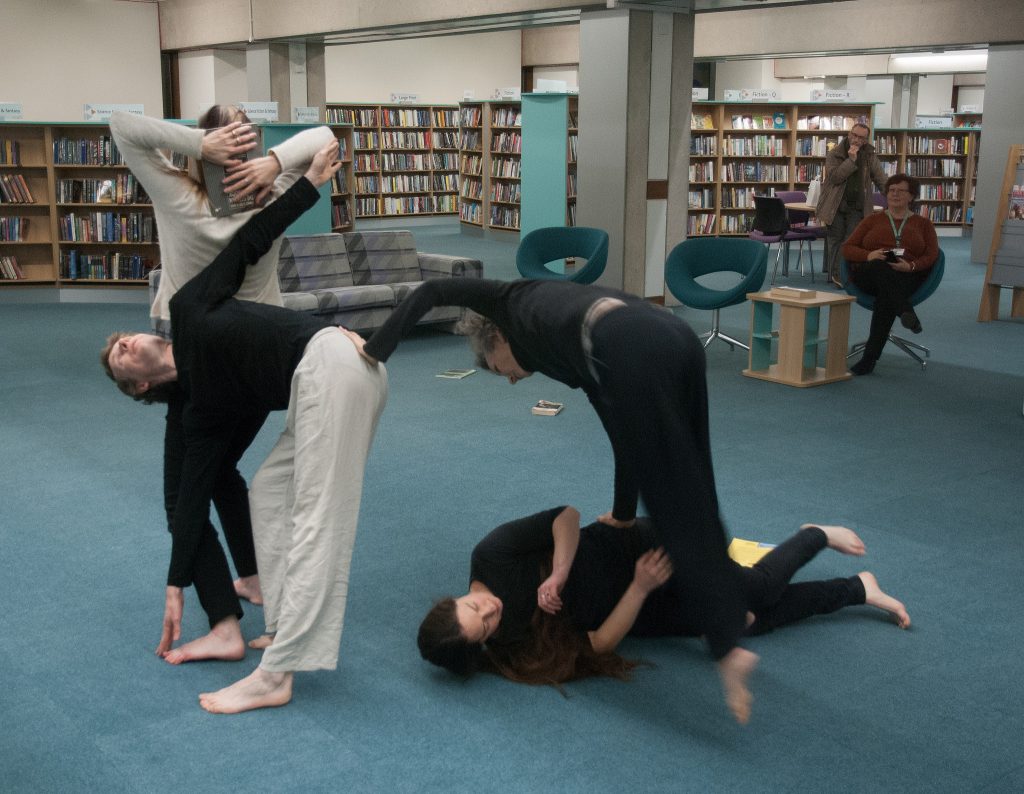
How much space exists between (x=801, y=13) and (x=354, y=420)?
14299mm

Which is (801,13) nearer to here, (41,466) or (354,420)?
(41,466)

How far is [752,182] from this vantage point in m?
15.2

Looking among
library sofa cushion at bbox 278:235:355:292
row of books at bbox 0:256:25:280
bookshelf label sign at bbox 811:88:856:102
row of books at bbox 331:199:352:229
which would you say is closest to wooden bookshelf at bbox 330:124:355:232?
row of books at bbox 331:199:352:229

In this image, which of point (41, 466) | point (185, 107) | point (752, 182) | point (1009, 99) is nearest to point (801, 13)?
point (752, 182)

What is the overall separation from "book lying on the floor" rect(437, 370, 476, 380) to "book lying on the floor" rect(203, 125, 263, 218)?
427cm

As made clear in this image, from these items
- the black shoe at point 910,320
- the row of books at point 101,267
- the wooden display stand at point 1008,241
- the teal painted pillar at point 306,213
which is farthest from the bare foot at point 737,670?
the row of books at point 101,267

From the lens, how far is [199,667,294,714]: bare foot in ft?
9.97

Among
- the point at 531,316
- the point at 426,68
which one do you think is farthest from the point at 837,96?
the point at 531,316

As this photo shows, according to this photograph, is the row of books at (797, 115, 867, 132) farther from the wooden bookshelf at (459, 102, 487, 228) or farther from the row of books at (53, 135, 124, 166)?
the row of books at (53, 135, 124, 166)

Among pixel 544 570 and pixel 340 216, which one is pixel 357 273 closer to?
pixel 340 216

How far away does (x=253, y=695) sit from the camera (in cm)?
306

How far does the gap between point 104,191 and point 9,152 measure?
3.09 feet

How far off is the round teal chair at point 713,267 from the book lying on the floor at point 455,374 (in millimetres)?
1760

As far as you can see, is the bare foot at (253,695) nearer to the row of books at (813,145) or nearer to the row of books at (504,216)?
the row of books at (504,216)
